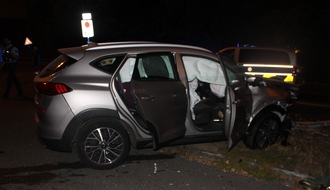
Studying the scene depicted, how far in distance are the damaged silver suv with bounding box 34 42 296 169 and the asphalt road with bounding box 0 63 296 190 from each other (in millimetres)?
295

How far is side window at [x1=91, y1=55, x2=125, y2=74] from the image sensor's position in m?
5.60

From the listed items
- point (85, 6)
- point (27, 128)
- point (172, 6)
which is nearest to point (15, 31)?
point (85, 6)

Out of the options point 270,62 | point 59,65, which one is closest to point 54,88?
point 59,65

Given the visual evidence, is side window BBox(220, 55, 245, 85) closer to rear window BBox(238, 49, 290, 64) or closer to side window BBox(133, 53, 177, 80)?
side window BBox(133, 53, 177, 80)

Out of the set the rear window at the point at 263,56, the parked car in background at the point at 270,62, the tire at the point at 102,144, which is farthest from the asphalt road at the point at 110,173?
the rear window at the point at 263,56

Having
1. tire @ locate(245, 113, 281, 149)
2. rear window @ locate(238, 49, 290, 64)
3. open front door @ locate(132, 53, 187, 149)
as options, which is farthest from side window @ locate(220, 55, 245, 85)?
rear window @ locate(238, 49, 290, 64)

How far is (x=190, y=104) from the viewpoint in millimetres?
6188

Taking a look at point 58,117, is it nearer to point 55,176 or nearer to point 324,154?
point 55,176

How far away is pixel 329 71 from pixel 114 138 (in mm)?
18809

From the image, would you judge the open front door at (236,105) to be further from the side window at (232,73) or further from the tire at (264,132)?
the tire at (264,132)

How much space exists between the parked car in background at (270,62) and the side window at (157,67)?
708 cm

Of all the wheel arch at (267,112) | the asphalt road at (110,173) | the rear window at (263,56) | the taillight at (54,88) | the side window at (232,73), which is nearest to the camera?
the asphalt road at (110,173)

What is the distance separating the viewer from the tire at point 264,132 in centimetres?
658

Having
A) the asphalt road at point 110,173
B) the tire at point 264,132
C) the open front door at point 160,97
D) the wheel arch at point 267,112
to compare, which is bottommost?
the asphalt road at point 110,173
